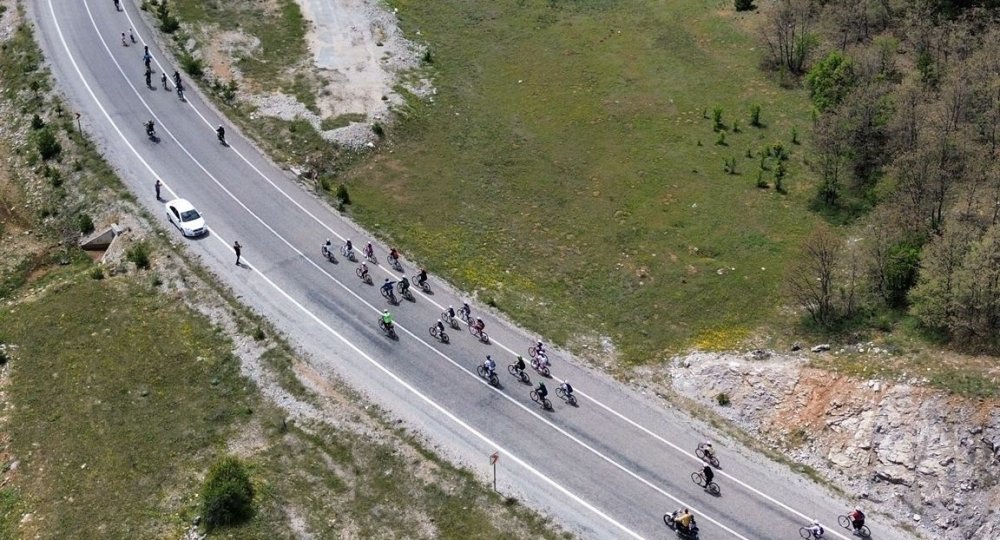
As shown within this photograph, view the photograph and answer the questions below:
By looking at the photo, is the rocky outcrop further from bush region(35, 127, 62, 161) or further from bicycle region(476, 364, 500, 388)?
bush region(35, 127, 62, 161)

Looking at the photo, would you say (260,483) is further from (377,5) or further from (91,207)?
(377,5)

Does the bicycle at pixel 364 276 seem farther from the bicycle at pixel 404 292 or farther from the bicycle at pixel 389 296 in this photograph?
the bicycle at pixel 404 292

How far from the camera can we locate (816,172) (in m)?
65.2

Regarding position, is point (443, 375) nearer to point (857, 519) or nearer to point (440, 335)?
point (440, 335)

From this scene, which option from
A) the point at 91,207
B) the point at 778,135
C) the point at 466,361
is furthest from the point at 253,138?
the point at 778,135

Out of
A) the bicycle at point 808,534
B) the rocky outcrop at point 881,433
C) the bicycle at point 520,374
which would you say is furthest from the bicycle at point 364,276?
the bicycle at point 808,534

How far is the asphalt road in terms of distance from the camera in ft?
131

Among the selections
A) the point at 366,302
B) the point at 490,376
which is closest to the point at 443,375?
the point at 490,376

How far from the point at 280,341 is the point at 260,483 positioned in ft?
35.1

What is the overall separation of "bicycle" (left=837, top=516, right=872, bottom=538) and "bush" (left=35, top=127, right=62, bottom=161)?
199 feet

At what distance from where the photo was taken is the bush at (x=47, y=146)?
63250mm

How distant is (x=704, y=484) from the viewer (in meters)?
40.6

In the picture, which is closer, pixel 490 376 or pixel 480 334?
pixel 490 376

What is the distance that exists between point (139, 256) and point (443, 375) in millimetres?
22720
